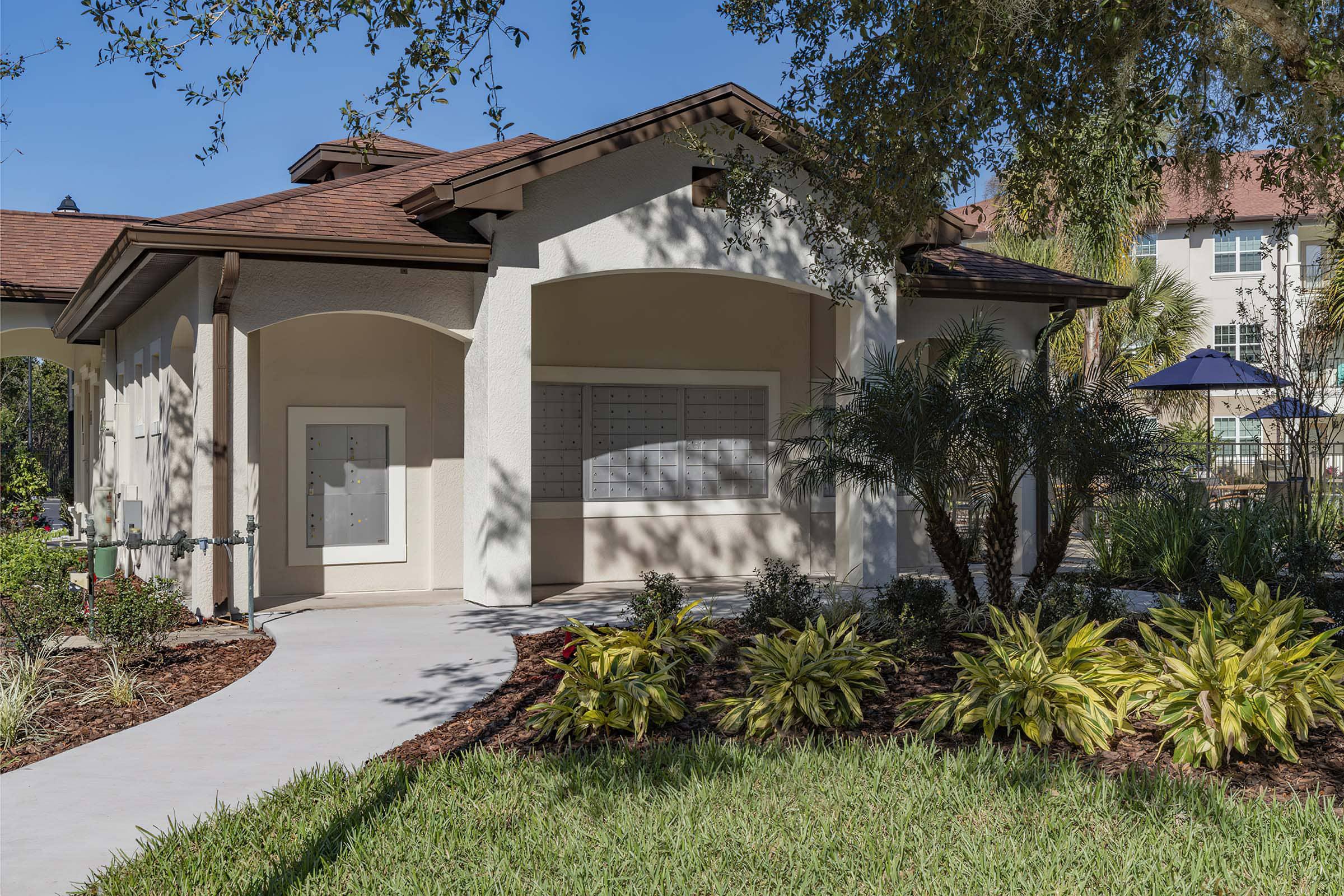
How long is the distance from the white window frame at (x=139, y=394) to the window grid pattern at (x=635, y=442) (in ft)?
17.6

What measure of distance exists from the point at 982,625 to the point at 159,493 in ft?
27.9

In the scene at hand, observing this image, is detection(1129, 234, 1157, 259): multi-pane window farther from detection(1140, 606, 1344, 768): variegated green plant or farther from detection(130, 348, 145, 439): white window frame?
detection(1140, 606, 1344, 768): variegated green plant

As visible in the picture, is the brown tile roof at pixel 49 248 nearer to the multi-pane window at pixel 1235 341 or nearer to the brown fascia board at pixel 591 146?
the brown fascia board at pixel 591 146

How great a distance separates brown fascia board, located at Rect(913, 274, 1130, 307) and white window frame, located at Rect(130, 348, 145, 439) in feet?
29.7

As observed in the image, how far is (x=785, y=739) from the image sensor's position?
255 inches

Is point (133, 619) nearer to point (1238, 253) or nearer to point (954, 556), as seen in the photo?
point (954, 556)

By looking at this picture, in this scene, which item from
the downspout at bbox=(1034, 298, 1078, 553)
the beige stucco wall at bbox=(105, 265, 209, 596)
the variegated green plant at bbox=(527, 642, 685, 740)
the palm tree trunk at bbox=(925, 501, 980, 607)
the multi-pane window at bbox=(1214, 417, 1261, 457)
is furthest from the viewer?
the multi-pane window at bbox=(1214, 417, 1261, 457)

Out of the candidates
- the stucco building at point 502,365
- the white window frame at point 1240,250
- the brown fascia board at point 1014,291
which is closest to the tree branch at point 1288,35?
the stucco building at point 502,365

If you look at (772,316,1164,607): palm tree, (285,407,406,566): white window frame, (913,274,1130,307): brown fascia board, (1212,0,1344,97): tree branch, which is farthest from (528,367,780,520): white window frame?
(1212,0,1344,97): tree branch

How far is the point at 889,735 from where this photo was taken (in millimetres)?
6426

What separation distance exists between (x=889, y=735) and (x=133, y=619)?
5551mm

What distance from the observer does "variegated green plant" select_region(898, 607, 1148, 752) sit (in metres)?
6.20

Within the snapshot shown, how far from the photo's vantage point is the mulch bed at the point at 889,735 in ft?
18.7

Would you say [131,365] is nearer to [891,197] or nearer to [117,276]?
[117,276]
